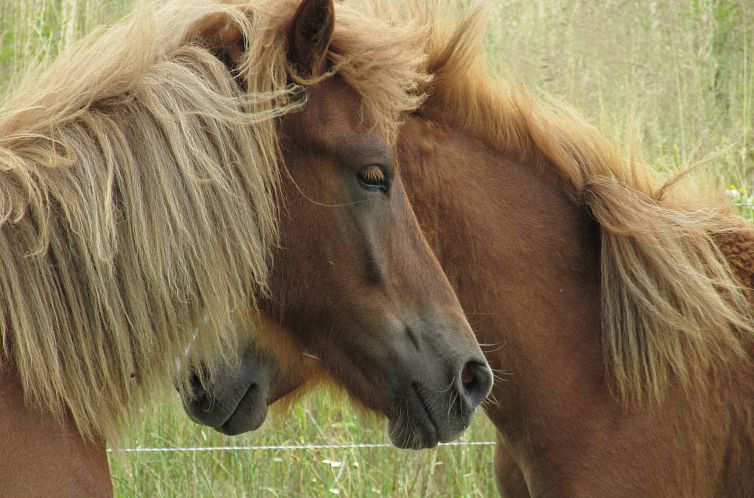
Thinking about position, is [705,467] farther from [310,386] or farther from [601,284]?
[310,386]

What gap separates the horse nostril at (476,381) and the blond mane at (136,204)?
557 mm

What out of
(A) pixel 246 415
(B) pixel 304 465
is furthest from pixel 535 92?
(A) pixel 246 415

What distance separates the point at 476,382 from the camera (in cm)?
222

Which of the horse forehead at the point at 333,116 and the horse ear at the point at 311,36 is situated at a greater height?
the horse ear at the point at 311,36

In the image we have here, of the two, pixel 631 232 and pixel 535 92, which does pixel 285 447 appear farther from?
pixel 535 92

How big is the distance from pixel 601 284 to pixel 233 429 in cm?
117

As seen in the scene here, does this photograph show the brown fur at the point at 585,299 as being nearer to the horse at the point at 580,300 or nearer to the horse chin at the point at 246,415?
the horse at the point at 580,300

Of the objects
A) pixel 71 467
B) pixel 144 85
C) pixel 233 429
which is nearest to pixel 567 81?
pixel 233 429

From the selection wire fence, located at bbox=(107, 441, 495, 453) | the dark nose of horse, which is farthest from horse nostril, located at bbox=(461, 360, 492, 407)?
wire fence, located at bbox=(107, 441, 495, 453)

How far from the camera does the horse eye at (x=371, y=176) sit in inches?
82.8

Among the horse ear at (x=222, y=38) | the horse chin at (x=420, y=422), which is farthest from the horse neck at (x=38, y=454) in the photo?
the horse ear at (x=222, y=38)

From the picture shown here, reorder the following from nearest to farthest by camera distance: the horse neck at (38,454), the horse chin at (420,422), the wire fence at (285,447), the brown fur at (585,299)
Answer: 1. the horse neck at (38,454)
2. the horse chin at (420,422)
3. the brown fur at (585,299)
4. the wire fence at (285,447)

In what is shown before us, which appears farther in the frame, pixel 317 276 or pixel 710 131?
pixel 710 131

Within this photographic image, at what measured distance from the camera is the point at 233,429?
2.71m
